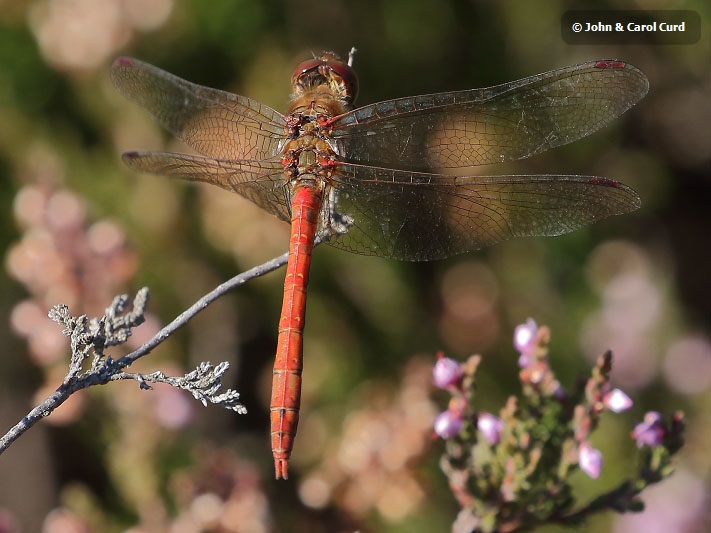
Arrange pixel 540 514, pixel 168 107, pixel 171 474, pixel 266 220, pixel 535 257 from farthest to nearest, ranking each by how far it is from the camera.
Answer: pixel 535 257 → pixel 266 220 → pixel 171 474 → pixel 168 107 → pixel 540 514

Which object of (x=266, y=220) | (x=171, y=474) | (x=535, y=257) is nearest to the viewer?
(x=171, y=474)

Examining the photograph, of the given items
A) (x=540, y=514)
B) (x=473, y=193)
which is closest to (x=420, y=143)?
(x=473, y=193)

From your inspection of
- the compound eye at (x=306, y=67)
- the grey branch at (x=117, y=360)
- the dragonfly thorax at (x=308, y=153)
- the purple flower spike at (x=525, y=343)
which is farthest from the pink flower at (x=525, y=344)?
the compound eye at (x=306, y=67)

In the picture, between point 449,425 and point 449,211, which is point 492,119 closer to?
point 449,211

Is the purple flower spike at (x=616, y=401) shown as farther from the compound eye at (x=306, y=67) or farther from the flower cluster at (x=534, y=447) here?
the compound eye at (x=306, y=67)

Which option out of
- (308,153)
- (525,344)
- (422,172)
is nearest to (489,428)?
(525,344)

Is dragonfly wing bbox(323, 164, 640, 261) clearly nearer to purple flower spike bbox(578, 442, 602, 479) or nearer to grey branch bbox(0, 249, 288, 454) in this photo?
purple flower spike bbox(578, 442, 602, 479)

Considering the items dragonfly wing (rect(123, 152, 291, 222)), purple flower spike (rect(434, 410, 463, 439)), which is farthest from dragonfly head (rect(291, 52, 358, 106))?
purple flower spike (rect(434, 410, 463, 439))

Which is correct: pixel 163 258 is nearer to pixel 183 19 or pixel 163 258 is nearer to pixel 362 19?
pixel 183 19
